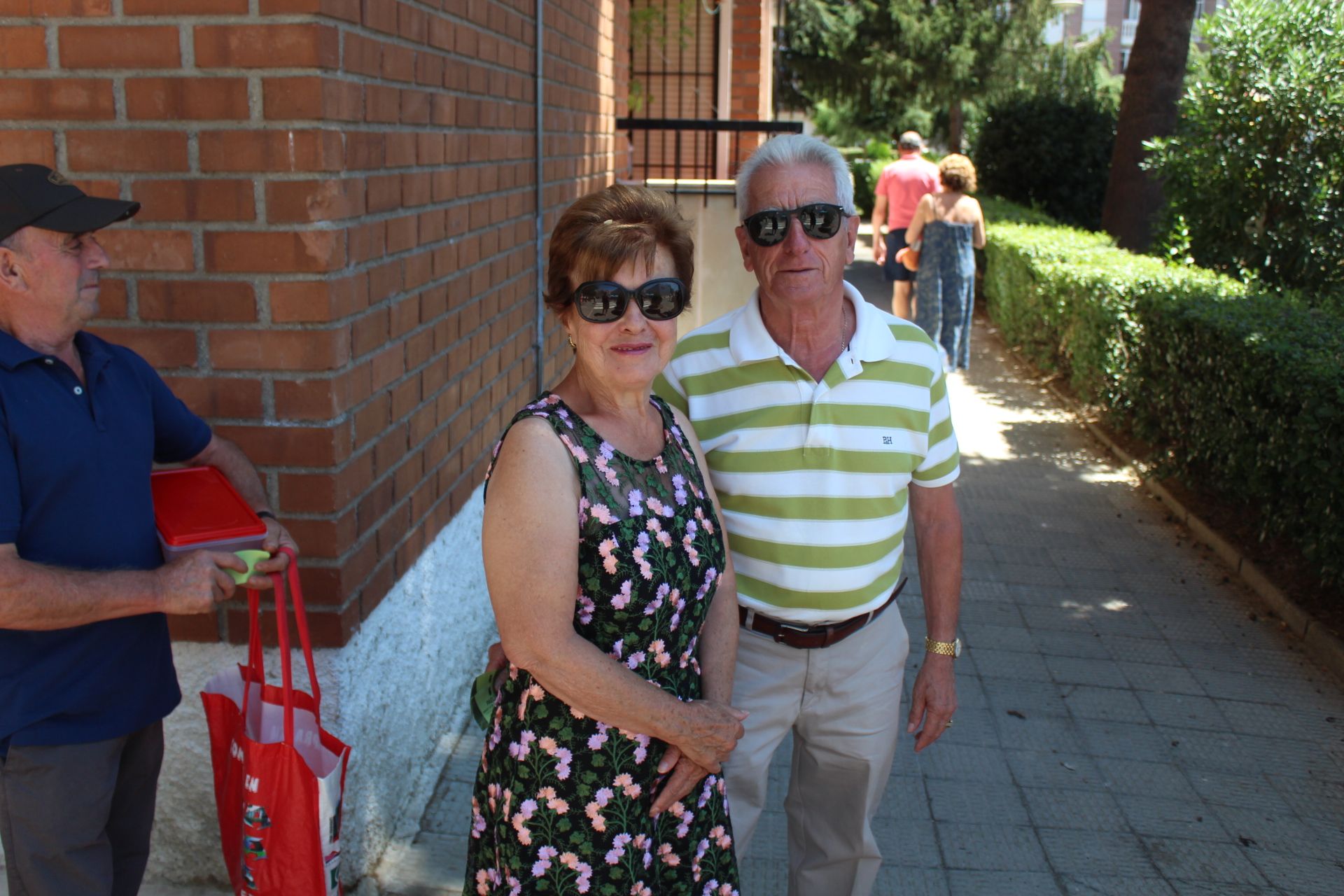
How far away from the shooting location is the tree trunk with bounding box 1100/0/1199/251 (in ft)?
38.4

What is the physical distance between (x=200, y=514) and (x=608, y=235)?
3.10 feet

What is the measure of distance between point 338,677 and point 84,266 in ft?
3.92

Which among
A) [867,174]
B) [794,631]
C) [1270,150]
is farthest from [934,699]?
[867,174]

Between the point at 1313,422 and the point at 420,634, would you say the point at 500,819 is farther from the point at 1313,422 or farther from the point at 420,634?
the point at 1313,422

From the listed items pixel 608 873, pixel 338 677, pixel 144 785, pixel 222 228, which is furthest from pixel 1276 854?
pixel 222 228

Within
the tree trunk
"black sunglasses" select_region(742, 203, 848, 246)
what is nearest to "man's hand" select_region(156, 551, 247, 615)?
"black sunglasses" select_region(742, 203, 848, 246)

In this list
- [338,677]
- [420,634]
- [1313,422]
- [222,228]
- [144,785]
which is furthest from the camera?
[1313,422]

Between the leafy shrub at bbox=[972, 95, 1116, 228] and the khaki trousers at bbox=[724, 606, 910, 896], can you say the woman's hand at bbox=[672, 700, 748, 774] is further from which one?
the leafy shrub at bbox=[972, 95, 1116, 228]

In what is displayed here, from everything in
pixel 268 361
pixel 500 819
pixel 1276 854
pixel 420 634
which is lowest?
pixel 1276 854

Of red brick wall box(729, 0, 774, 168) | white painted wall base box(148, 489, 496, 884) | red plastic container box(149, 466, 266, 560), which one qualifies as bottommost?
white painted wall base box(148, 489, 496, 884)

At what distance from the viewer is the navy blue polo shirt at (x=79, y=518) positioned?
6.64 feet

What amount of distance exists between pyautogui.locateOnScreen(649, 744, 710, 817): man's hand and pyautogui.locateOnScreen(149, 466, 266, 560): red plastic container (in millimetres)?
849

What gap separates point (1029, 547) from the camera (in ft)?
21.5

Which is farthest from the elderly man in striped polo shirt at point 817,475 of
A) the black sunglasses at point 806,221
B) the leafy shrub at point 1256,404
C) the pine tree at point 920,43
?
the pine tree at point 920,43
